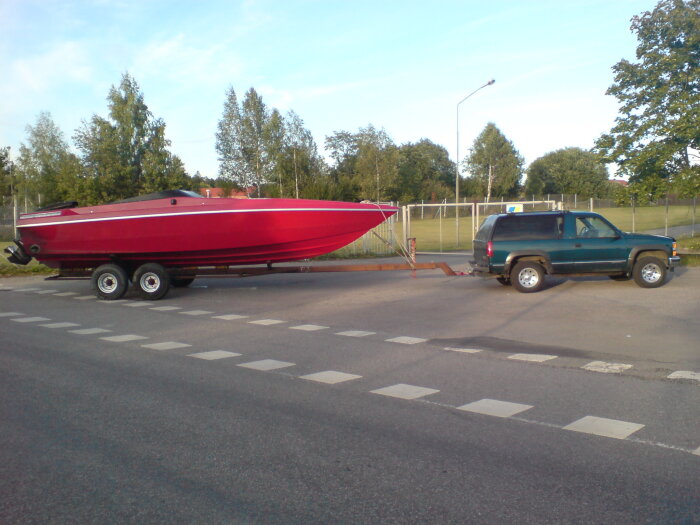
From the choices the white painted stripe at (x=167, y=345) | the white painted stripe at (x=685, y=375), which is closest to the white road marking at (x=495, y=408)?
the white painted stripe at (x=685, y=375)

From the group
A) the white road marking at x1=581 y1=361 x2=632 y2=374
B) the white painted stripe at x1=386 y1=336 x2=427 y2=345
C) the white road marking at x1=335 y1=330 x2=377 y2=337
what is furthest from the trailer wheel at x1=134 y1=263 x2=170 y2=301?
the white road marking at x1=581 y1=361 x2=632 y2=374

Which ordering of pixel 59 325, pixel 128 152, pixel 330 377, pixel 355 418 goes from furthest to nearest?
pixel 128 152
pixel 59 325
pixel 330 377
pixel 355 418

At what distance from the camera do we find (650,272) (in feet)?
47.5

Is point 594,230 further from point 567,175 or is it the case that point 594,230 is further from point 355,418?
point 567,175

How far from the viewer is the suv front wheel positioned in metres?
14.3

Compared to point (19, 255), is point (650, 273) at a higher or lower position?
lower

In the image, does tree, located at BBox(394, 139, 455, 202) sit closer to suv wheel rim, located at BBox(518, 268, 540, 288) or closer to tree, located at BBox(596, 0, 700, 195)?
tree, located at BBox(596, 0, 700, 195)

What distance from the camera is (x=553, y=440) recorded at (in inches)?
196

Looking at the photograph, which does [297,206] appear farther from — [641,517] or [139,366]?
[641,517]

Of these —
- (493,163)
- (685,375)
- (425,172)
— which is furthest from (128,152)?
(425,172)

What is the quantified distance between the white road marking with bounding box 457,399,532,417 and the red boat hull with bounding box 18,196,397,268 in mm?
8526

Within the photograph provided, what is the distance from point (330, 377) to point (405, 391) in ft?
3.35

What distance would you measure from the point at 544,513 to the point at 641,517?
0.55 metres

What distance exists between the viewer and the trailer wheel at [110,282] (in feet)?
46.9
